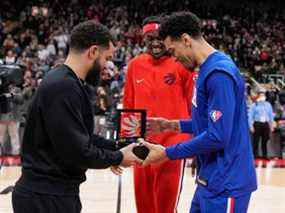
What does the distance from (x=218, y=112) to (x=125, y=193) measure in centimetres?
612

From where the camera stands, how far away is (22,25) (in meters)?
25.0

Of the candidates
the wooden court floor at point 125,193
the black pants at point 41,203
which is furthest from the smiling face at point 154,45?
the wooden court floor at point 125,193

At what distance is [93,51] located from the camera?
11.8 feet

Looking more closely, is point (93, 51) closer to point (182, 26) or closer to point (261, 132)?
point (182, 26)

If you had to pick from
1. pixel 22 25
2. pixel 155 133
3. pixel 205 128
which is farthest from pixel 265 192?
pixel 22 25

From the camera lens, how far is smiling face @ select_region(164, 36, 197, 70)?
393 centimetres

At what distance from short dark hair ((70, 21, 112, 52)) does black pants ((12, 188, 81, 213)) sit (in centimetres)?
78

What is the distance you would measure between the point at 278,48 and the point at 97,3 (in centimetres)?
754

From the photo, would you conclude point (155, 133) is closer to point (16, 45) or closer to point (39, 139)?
point (39, 139)

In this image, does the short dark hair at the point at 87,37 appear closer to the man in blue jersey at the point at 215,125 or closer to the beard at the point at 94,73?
the beard at the point at 94,73

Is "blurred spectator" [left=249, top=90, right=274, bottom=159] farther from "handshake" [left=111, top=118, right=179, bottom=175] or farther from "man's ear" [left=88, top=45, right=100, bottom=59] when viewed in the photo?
"man's ear" [left=88, top=45, right=100, bottom=59]

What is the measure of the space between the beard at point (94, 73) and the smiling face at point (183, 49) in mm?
519

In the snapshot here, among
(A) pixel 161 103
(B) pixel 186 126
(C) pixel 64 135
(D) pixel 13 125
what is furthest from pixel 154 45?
(D) pixel 13 125

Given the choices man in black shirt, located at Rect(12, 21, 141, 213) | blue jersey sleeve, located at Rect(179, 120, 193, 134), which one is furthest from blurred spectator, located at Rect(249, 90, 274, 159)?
man in black shirt, located at Rect(12, 21, 141, 213)
